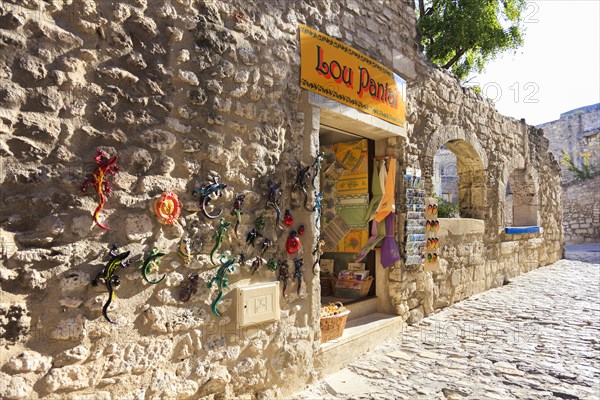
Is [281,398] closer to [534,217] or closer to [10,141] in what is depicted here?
[10,141]

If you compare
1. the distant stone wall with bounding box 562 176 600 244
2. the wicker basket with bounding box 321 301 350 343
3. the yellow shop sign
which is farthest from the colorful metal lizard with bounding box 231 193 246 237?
the distant stone wall with bounding box 562 176 600 244

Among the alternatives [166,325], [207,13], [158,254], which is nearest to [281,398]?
[166,325]

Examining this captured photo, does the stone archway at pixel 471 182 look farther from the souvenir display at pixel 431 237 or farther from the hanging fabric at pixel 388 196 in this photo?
the hanging fabric at pixel 388 196

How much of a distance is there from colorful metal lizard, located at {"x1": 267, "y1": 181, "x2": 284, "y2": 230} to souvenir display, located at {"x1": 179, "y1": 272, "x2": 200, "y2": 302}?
707mm

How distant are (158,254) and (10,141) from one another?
2.65 feet

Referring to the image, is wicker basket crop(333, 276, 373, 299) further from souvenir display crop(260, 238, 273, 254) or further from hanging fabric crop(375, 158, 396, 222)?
souvenir display crop(260, 238, 273, 254)

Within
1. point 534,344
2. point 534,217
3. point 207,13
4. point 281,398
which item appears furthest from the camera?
point 534,217

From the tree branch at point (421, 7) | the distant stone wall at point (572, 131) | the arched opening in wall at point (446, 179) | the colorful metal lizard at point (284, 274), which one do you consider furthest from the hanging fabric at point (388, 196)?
the distant stone wall at point (572, 131)

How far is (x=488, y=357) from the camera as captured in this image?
3.44 meters

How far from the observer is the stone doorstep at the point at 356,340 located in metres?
3.09

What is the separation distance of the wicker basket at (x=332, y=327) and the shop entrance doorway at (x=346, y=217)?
2.54ft

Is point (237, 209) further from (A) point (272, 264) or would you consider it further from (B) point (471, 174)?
(B) point (471, 174)

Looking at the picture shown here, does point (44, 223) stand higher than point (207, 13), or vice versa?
point (207, 13)

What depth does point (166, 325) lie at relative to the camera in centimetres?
211
